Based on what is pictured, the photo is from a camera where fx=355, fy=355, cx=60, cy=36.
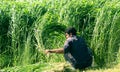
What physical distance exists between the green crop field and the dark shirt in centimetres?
52

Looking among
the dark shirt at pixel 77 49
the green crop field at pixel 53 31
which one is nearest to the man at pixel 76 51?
the dark shirt at pixel 77 49

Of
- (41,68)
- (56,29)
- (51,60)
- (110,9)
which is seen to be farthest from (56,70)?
(110,9)

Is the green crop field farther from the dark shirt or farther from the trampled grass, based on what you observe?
the dark shirt

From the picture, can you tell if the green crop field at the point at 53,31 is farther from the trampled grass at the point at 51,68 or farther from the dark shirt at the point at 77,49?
the dark shirt at the point at 77,49

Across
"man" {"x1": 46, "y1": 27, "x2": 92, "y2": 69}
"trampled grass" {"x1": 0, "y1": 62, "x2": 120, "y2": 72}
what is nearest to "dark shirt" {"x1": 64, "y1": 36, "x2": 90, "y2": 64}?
"man" {"x1": 46, "y1": 27, "x2": 92, "y2": 69}

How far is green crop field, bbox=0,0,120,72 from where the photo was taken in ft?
28.5

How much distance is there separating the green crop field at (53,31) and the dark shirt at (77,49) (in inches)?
20.6

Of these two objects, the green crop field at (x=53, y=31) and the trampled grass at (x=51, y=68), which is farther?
the green crop field at (x=53, y=31)

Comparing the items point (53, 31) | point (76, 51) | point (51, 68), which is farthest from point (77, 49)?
point (53, 31)

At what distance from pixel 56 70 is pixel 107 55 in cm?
166

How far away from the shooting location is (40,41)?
28.3ft

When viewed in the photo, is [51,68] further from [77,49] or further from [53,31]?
[53,31]

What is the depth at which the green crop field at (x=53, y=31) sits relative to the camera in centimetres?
867

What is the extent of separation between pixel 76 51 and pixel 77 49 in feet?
0.18
